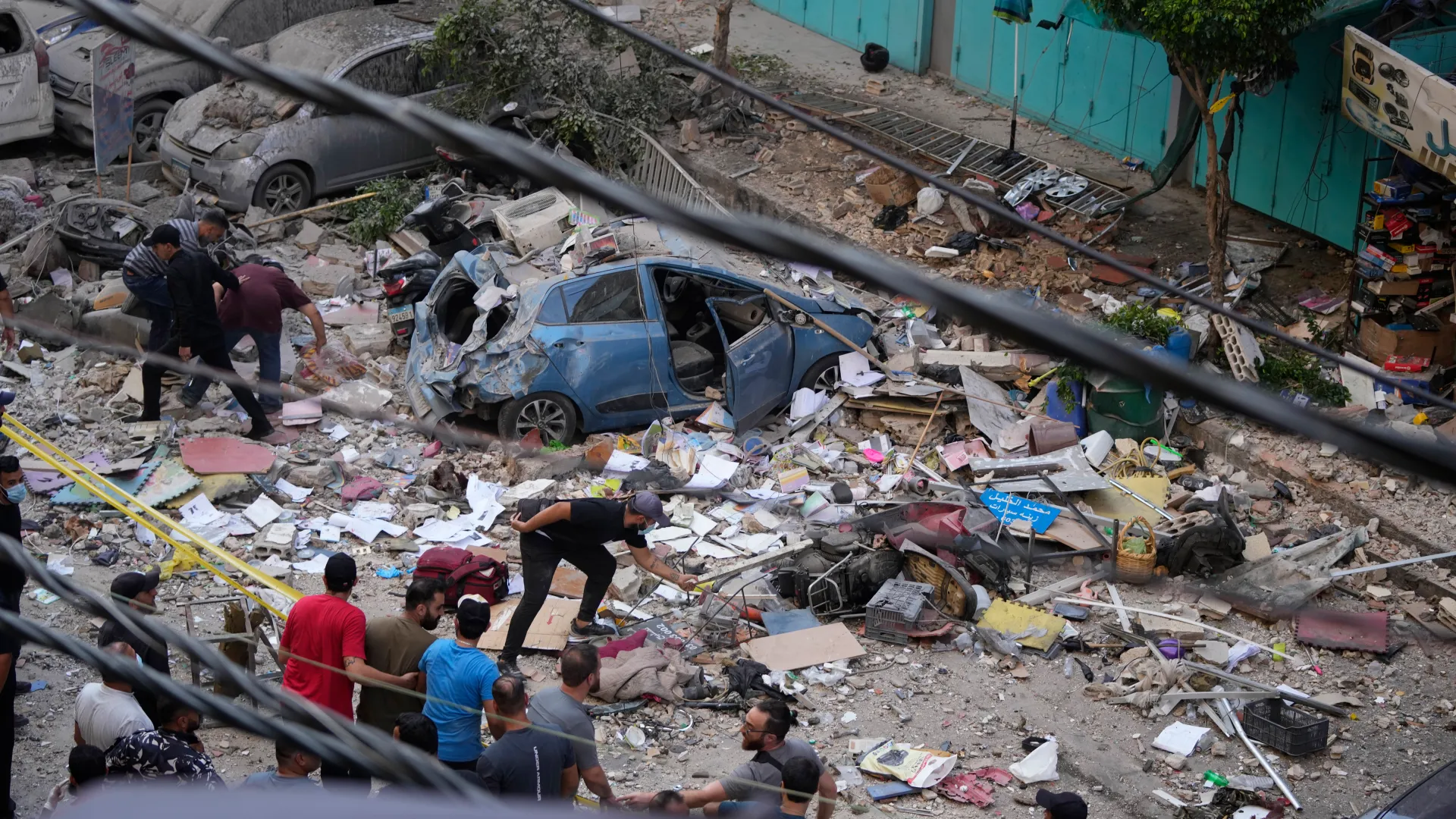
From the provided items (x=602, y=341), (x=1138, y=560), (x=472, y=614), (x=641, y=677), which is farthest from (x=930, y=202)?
(x=472, y=614)

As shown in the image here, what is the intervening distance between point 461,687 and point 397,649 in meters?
0.51

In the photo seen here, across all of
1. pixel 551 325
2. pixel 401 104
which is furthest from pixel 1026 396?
pixel 401 104

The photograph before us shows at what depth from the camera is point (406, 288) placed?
37.4ft

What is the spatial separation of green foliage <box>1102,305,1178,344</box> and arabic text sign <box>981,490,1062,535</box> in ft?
6.47

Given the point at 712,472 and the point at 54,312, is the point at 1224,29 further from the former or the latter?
the point at 54,312

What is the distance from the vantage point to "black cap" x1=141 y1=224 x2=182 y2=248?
9305 millimetres

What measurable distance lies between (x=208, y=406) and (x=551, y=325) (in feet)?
9.21

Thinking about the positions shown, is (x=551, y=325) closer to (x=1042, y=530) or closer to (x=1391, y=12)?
(x=1042, y=530)

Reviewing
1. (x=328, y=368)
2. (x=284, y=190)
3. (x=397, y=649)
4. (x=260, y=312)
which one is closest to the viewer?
(x=397, y=649)

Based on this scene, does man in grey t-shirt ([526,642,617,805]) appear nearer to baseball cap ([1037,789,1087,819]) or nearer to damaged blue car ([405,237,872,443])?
baseball cap ([1037,789,1087,819])

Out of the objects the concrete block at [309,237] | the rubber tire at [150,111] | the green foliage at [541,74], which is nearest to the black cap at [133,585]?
the concrete block at [309,237]

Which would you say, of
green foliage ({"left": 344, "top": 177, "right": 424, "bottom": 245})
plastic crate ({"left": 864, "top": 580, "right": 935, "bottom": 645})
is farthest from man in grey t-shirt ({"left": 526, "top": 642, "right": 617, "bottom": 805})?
green foliage ({"left": 344, "top": 177, "right": 424, "bottom": 245})

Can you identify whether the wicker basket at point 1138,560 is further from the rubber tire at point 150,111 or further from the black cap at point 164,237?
the rubber tire at point 150,111

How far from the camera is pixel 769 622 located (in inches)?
329
